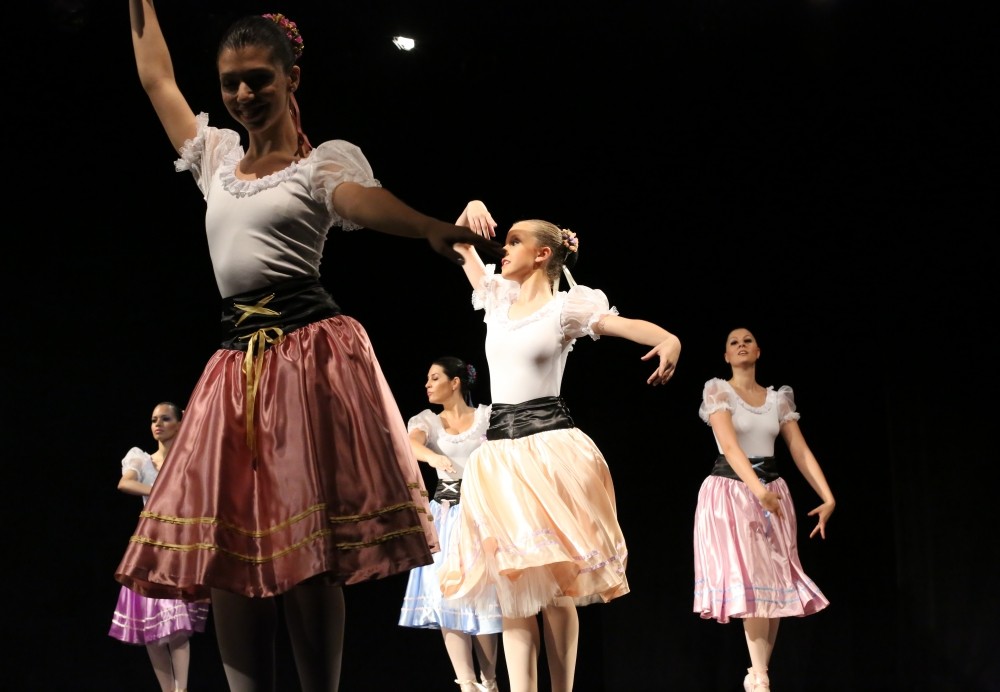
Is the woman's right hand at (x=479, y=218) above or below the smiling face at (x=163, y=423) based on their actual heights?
above

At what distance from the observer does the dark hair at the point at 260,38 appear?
190 centimetres

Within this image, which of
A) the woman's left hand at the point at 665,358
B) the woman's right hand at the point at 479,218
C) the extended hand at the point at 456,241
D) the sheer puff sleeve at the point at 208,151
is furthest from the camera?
the woman's right hand at the point at 479,218

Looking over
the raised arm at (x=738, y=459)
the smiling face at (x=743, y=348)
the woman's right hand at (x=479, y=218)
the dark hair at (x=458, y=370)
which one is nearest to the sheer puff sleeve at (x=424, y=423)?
the dark hair at (x=458, y=370)

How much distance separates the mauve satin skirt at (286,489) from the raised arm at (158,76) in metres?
0.50

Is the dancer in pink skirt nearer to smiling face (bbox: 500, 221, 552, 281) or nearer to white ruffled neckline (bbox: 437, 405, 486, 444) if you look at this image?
smiling face (bbox: 500, 221, 552, 281)

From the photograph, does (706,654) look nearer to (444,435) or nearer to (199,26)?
(444,435)

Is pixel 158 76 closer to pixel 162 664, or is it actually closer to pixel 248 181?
pixel 248 181

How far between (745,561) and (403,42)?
2.90m

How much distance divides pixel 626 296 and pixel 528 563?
281 cm

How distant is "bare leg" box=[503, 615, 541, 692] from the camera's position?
3156 mm

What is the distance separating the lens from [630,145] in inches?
220

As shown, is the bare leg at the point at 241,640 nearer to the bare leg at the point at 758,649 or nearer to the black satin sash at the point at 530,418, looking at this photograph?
the black satin sash at the point at 530,418

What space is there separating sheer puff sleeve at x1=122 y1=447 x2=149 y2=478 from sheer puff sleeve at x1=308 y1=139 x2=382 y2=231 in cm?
347

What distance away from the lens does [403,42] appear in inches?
201
